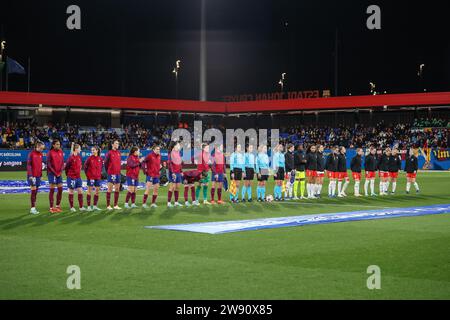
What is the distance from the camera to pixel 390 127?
64875mm

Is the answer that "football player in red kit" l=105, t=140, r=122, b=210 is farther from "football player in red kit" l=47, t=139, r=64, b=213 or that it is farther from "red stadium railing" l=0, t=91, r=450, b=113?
"red stadium railing" l=0, t=91, r=450, b=113

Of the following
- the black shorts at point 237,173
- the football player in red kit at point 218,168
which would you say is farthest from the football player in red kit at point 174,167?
the black shorts at point 237,173

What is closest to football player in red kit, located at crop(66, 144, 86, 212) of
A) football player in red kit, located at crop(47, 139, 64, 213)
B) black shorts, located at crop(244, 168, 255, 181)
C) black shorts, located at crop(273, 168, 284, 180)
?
football player in red kit, located at crop(47, 139, 64, 213)

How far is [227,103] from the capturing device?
233 feet

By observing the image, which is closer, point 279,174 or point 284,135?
point 279,174

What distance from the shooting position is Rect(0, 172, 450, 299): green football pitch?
356 inches

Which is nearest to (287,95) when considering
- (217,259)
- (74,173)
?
(74,173)

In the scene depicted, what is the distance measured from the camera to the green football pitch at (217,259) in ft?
29.6

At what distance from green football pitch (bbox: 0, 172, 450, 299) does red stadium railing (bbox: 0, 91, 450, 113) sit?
1704 inches

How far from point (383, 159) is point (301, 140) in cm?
3519

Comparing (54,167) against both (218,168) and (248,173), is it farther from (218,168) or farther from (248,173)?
(248,173)

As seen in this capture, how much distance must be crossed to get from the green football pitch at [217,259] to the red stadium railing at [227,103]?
1704 inches

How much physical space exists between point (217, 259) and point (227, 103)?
197 ft
